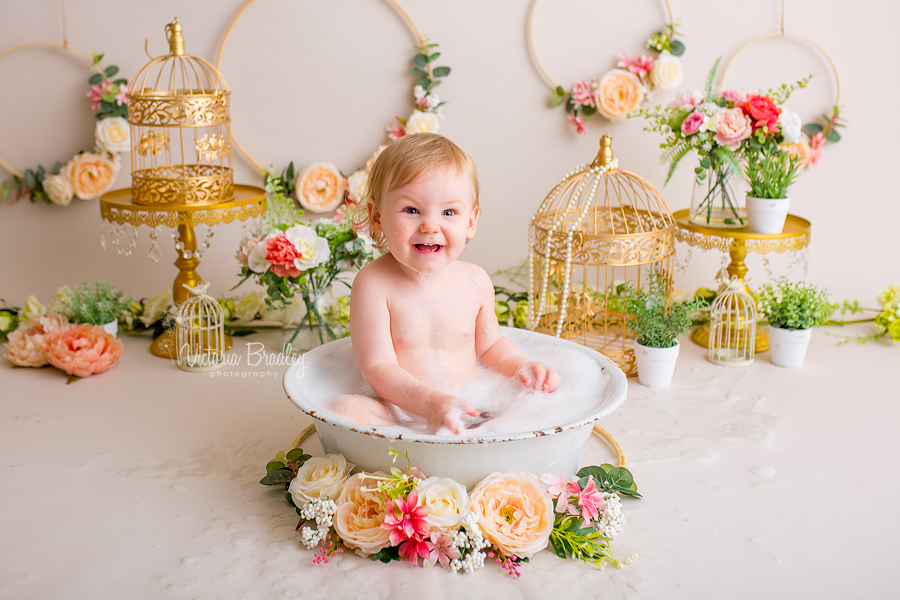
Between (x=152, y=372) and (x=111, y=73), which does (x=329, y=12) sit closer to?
(x=111, y=73)

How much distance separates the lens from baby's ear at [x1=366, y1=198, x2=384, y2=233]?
195cm

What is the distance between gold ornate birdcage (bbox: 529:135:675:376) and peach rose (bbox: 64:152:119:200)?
186 cm

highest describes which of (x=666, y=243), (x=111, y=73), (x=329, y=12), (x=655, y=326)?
(x=329, y=12)

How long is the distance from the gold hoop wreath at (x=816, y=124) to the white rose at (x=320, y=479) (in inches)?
98.4

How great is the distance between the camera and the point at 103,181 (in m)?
3.25

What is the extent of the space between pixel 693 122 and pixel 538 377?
1.37m

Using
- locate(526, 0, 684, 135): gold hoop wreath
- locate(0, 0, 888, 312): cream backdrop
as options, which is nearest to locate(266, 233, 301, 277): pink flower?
locate(0, 0, 888, 312): cream backdrop

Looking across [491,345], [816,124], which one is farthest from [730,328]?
[491,345]

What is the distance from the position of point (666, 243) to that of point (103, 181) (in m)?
2.38

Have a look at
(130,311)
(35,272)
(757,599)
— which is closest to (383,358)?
(757,599)

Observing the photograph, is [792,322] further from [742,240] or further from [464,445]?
[464,445]

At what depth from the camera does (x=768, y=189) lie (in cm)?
283

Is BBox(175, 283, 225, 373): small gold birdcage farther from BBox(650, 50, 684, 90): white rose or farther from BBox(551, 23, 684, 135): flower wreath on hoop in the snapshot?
BBox(650, 50, 684, 90): white rose

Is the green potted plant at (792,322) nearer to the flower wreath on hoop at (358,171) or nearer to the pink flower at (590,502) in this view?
the pink flower at (590,502)
